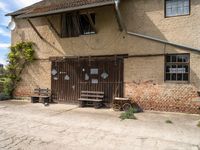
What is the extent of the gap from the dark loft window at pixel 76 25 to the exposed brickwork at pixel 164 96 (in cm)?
410

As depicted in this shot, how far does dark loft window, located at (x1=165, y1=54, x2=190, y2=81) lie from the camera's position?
10.9 meters

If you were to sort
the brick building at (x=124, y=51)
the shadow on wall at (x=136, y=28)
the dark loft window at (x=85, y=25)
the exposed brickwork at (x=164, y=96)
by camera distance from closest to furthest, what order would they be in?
the exposed brickwork at (x=164, y=96), the brick building at (x=124, y=51), the shadow on wall at (x=136, y=28), the dark loft window at (x=85, y=25)

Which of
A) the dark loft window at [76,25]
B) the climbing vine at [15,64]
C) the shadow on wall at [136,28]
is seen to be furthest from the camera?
the climbing vine at [15,64]

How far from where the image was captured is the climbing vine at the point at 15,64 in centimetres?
1541

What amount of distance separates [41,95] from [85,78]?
10.4ft

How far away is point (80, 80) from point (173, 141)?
24.9ft

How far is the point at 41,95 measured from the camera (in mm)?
14391

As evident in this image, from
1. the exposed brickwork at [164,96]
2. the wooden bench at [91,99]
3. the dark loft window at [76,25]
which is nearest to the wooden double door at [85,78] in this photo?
the wooden bench at [91,99]

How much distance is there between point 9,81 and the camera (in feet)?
51.9

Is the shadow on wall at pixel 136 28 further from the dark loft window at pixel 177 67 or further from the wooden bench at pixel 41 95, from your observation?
the wooden bench at pixel 41 95

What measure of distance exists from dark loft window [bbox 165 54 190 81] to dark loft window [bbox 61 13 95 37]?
4.60 m

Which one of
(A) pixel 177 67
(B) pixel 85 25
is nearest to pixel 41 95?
(B) pixel 85 25

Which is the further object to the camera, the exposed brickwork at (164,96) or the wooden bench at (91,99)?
the wooden bench at (91,99)

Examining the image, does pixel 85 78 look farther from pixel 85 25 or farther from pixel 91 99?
pixel 85 25
